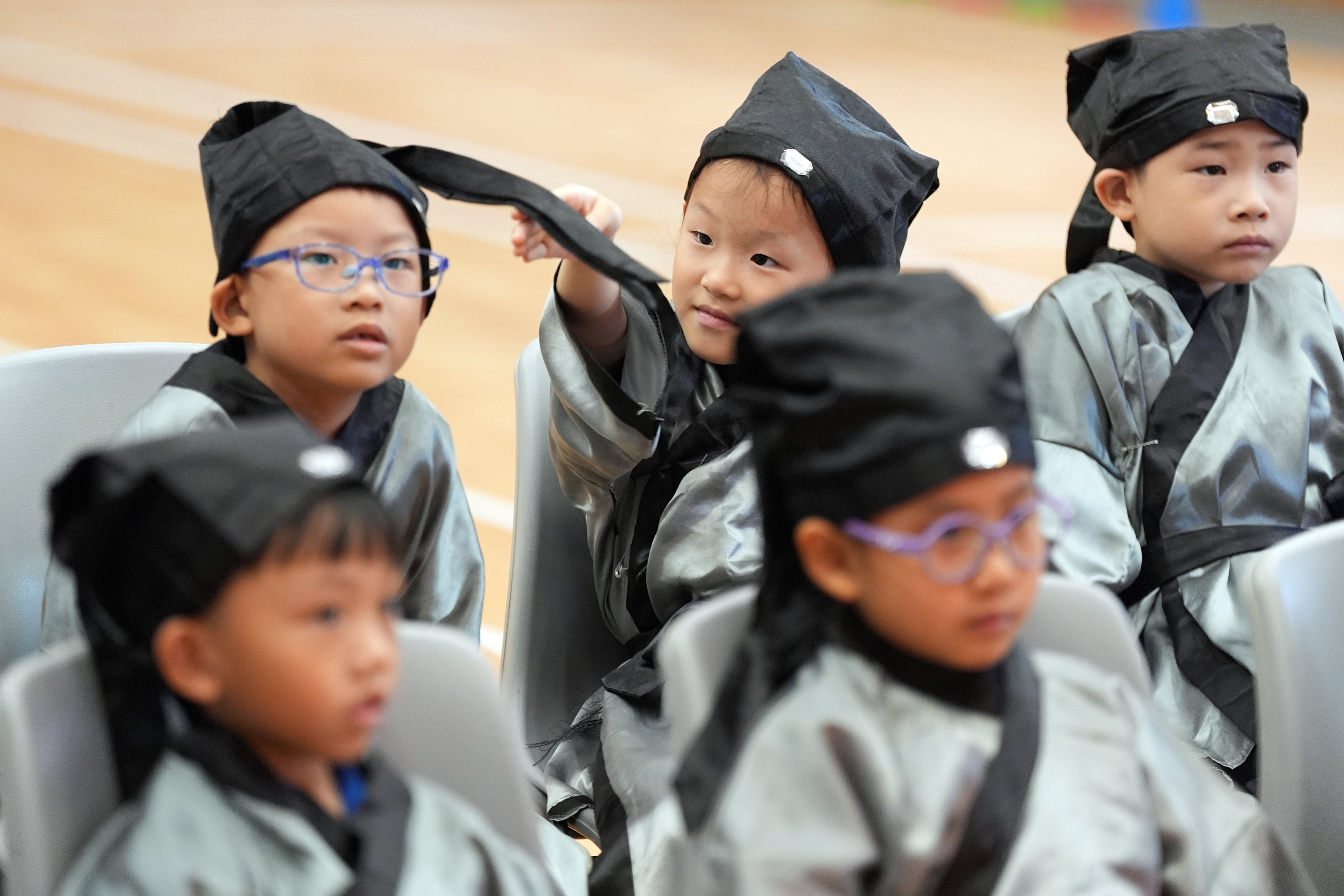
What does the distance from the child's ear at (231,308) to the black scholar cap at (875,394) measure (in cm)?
65

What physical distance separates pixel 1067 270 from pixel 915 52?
4476mm

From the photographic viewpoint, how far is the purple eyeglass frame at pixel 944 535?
3.34 ft

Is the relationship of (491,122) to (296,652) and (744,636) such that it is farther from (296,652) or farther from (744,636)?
(296,652)

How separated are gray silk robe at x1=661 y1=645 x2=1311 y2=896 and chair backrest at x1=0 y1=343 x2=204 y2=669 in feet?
2.62

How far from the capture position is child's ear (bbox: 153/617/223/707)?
3.30 feet

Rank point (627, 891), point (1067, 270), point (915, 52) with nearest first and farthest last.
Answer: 1. point (627, 891)
2. point (1067, 270)
3. point (915, 52)

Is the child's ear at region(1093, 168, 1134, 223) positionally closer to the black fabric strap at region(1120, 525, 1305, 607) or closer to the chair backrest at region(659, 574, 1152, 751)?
the black fabric strap at region(1120, 525, 1305, 607)

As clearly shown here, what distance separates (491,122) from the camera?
5.04m

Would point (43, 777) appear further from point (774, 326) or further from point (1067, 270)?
point (1067, 270)

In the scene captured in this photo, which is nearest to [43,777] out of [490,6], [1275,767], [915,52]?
[1275,767]

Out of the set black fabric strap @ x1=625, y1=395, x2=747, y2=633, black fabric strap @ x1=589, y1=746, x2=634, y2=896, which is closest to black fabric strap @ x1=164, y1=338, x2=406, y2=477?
black fabric strap @ x1=625, y1=395, x2=747, y2=633

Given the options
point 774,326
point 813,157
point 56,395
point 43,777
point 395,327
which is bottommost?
point 43,777

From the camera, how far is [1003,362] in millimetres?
1042

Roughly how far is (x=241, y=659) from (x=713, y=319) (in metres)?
0.81
